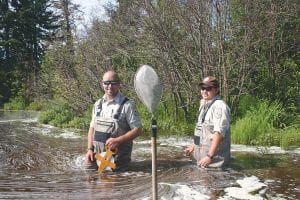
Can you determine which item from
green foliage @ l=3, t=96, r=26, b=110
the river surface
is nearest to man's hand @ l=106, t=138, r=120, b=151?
the river surface

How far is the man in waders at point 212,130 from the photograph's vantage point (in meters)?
5.43

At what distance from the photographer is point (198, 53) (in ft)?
34.8

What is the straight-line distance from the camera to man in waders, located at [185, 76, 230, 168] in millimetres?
5434

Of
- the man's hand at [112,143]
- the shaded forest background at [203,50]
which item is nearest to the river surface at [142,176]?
the man's hand at [112,143]

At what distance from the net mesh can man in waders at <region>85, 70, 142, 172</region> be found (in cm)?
221

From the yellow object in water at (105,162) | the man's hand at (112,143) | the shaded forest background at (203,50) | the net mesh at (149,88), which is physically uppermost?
the shaded forest background at (203,50)

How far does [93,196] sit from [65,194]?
1.03 ft

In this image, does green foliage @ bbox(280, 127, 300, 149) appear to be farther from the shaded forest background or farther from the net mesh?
the net mesh

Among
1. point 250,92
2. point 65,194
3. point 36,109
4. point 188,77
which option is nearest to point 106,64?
point 188,77

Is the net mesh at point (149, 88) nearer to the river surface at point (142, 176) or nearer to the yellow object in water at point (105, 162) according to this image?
the river surface at point (142, 176)

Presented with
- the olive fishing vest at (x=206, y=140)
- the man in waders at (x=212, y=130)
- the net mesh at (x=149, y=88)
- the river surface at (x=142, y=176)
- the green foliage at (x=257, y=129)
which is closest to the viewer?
the net mesh at (x=149, y=88)

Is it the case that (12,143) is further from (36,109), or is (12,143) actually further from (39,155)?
(36,109)

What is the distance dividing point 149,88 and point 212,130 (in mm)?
2314

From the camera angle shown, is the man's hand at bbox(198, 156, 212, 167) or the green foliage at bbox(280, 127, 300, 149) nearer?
the man's hand at bbox(198, 156, 212, 167)
